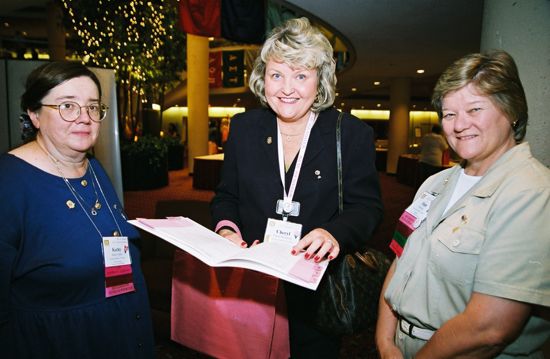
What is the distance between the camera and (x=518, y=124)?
1210mm

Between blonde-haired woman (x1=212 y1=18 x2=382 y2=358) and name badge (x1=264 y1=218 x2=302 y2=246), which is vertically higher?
blonde-haired woman (x1=212 y1=18 x2=382 y2=358)

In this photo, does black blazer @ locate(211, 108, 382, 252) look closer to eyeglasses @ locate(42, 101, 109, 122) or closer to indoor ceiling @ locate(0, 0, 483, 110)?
eyeglasses @ locate(42, 101, 109, 122)

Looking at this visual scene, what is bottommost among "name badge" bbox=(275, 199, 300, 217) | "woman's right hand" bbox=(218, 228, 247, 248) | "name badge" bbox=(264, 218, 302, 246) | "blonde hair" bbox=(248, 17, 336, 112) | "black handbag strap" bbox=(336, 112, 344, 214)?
"woman's right hand" bbox=(218, 228, 247, 248)

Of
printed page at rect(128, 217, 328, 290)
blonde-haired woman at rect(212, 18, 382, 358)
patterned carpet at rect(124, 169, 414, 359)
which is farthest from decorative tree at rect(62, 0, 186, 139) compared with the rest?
printed page at rect(128, 217, 328, 290)

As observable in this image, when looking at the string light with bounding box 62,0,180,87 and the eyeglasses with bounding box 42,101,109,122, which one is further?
the string light with bounding box 62,0,180,87

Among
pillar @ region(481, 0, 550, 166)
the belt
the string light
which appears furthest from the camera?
the string light

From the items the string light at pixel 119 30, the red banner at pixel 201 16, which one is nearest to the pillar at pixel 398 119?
the string light at pixel 119 30

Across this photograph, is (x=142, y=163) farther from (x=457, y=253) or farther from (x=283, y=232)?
(x=457, y=253)

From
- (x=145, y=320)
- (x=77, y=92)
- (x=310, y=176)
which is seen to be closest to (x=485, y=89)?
(x=310, y=176)

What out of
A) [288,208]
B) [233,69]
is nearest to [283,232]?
[288,208]

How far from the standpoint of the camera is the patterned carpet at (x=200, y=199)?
2.77m

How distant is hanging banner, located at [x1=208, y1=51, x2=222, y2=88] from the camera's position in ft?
50.3

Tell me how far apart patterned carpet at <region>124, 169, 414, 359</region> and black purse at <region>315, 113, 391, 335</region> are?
1.52 metres

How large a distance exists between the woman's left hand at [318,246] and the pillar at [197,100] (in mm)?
10500
